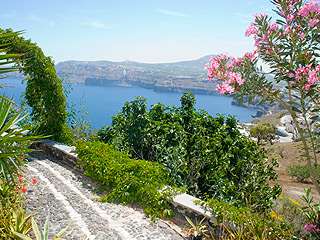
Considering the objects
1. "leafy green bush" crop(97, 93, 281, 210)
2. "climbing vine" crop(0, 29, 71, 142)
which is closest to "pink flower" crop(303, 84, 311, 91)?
"leafy green bush" crop(97, 93, 281, 210)

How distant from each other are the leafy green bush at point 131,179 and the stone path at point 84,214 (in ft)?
0.53

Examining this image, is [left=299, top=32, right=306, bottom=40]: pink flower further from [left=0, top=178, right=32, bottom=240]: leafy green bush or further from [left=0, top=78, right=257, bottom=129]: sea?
[left=0, top=78, right=257, bottom=129]: sea

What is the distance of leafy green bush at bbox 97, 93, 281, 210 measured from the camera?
4.42m

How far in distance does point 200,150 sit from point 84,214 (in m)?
2.08

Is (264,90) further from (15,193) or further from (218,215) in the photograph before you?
(15,193)

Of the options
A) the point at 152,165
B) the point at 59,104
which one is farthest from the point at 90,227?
the point at 59,104

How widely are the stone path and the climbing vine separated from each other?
2.21 meters

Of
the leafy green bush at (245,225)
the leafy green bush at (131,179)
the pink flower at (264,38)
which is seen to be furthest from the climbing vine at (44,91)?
the pink flower at (264,38)

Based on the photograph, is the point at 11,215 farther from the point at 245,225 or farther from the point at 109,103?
the point at 109,103

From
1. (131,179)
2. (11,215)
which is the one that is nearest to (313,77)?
(131,179)

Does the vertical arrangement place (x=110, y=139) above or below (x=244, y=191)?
above

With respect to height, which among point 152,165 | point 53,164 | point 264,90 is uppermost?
point 264,90

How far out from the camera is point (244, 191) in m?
4.33

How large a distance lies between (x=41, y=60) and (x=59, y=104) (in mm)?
1106
